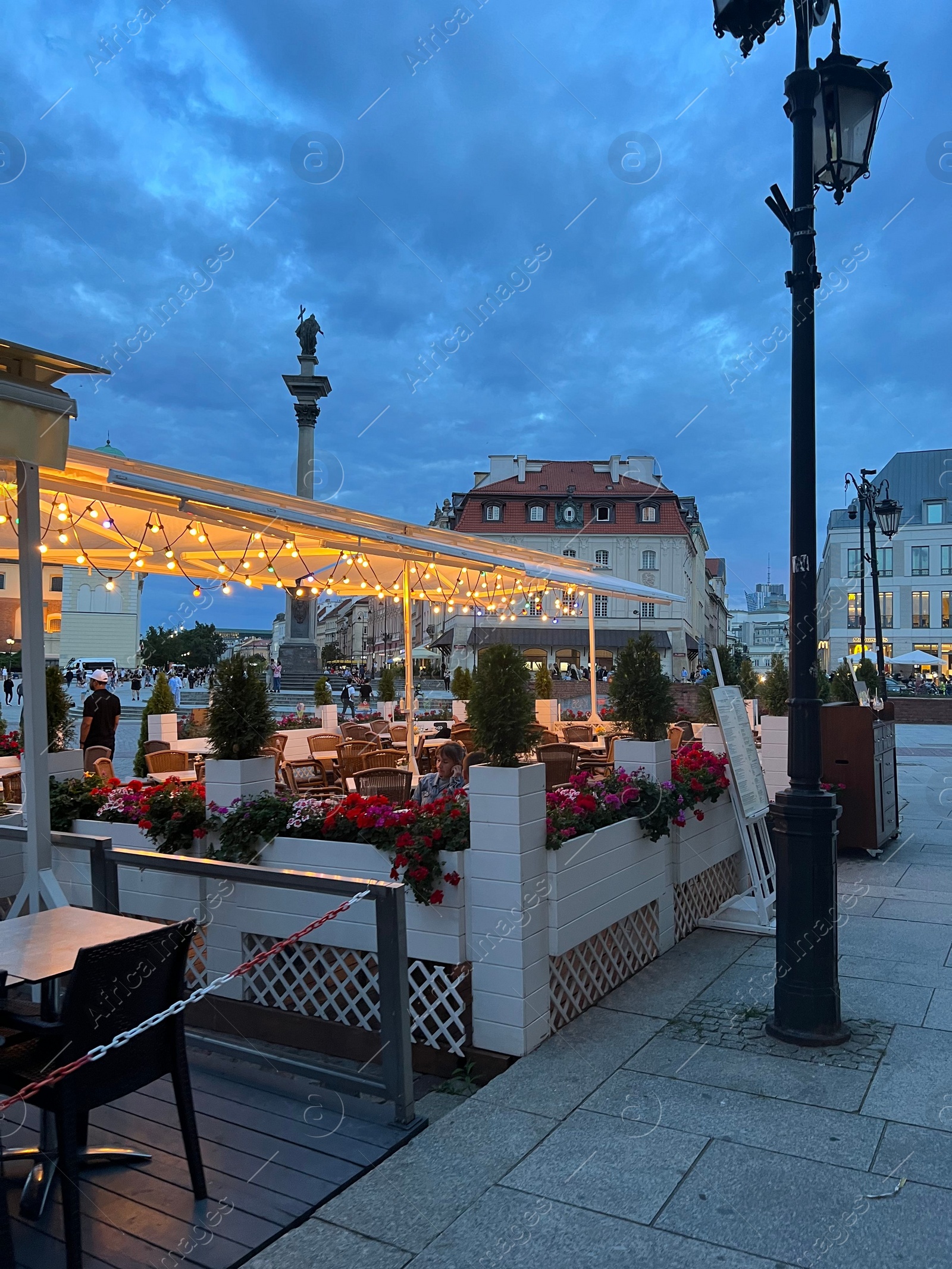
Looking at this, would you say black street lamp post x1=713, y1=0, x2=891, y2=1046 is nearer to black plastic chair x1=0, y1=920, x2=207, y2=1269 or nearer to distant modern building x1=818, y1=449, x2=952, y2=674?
black plastic chair x1=0, y1=920, x2=207, y2=1269

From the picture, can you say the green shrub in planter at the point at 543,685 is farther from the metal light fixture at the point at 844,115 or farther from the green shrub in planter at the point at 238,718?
the metal light fixture at the point at 844,115

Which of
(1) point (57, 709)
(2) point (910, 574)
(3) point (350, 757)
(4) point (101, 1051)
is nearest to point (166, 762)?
(1) point (57, 709)

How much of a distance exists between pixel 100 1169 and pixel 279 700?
1115 inches

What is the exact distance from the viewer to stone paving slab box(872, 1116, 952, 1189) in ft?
11.6

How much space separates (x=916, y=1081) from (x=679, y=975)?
1.92 meters

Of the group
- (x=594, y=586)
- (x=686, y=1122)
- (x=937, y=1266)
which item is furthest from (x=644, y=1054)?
(x=594, y=586)

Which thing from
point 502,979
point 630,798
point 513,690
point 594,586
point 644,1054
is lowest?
point 644,1054

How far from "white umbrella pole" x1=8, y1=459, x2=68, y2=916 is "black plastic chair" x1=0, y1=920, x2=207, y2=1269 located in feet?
5.01

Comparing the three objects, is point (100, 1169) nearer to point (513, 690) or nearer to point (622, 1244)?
point (622, 1244)

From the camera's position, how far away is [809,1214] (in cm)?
327

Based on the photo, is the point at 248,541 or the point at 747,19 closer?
the point at 747,19

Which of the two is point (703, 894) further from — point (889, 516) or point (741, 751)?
point (889, 516)

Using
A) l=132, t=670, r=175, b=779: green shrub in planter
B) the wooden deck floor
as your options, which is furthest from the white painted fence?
l=132, t=670, r=175, b=779: green shrub in planter

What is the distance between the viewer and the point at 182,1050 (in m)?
3.51
